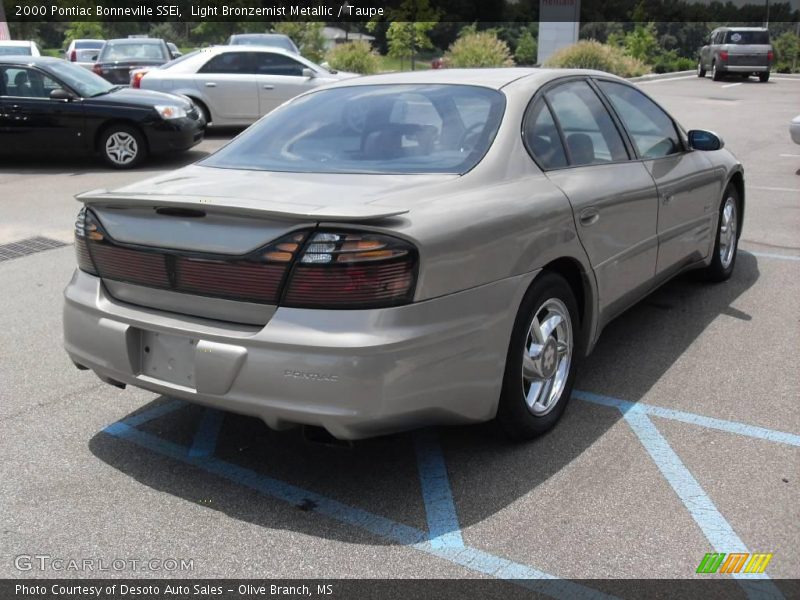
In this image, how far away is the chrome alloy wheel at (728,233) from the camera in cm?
596

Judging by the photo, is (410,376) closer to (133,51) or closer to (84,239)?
(84,239)

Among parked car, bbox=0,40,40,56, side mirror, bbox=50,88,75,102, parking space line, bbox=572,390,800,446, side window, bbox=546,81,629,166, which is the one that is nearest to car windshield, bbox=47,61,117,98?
side mirror, bbox=50,88,75,102

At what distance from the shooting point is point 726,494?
327 cm

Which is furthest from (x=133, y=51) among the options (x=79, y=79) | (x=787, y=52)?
(x=787, y=52)

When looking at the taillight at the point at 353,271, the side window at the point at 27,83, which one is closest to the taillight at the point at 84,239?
the taillight at the point at 353,271

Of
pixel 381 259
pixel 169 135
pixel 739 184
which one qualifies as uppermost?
pixel 381 259

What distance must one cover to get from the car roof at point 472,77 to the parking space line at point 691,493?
1.69 m

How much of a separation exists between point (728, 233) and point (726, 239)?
5 cm

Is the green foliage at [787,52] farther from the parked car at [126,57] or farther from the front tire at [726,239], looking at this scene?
the front tire at [726,239]

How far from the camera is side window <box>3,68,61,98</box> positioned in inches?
455

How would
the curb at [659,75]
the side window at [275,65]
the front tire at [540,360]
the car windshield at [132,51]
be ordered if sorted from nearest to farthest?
the front tire at [540,360]
the side window at [275,65]
the car windshield at [132,51]
the curb at [659,75]

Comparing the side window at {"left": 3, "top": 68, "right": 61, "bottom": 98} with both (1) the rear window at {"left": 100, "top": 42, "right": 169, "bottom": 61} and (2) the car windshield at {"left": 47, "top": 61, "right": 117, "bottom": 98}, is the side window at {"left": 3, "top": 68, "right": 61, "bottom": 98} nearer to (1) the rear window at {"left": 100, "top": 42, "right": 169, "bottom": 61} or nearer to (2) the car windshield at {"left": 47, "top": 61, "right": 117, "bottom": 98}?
(2) the car windshield at {"left": 47, "top": 61, "right": 117, "bottom": 98}

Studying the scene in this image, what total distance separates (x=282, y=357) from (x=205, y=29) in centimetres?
6018

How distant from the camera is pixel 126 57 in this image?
21500 millimetres
